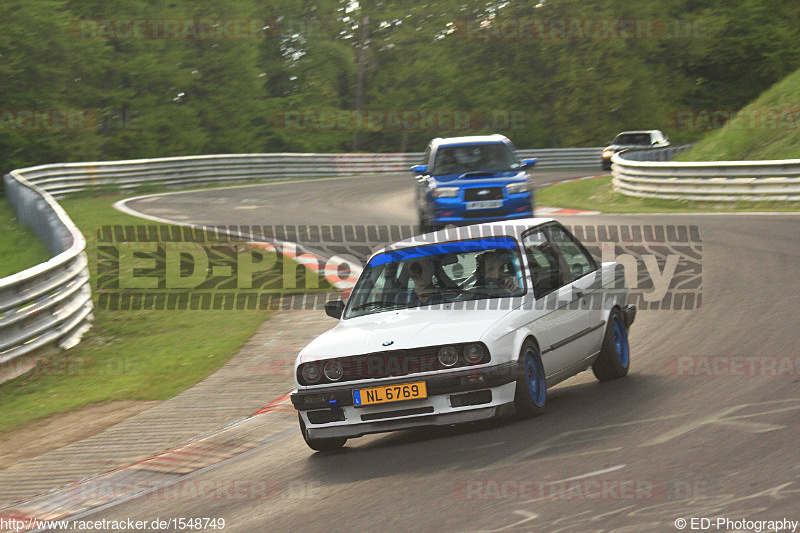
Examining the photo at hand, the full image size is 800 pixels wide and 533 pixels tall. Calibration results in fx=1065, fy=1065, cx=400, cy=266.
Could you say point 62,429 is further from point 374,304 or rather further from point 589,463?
point 589,463

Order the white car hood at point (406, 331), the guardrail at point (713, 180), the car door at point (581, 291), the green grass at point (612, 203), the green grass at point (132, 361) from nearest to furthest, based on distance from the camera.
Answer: the white car hood at point (406, 331), the car door at point (581, 291), the green grass at point (132, 361), the guardrail at point (713, 180), the green grass at point (612, 203)

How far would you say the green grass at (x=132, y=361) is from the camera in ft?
33.2

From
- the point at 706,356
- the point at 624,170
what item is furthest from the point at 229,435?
the point at 624,170

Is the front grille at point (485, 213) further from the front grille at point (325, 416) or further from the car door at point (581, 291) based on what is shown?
the front grille at point (325, 416)

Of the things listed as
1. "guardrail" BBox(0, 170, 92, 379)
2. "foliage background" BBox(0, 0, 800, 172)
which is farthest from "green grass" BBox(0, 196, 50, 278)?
"foliage background" BBox(0, 0, 800, 172)

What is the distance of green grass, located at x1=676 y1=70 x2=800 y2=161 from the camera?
28.2 metres

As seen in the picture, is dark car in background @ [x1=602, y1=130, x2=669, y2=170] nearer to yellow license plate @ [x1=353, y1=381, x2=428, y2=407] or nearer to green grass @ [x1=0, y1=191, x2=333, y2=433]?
green grass @ [x1=0, y1=191, x2=333, y2=433]

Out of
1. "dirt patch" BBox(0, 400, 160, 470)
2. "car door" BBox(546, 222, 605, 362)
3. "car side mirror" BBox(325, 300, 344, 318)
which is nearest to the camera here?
"car door" BBox(546, 222, 605, 362)

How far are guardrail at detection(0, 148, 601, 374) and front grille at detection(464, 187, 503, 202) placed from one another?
5.82 metres

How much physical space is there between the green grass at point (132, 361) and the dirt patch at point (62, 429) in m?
0.20

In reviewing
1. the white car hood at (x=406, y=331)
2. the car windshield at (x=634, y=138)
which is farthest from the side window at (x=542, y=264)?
the car windshield at (x=634, y=138)

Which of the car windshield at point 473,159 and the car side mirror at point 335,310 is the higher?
the car side mirror at point 335,310

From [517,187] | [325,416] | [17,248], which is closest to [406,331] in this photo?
[325,416]

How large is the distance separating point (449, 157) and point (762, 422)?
1131 centimetres
